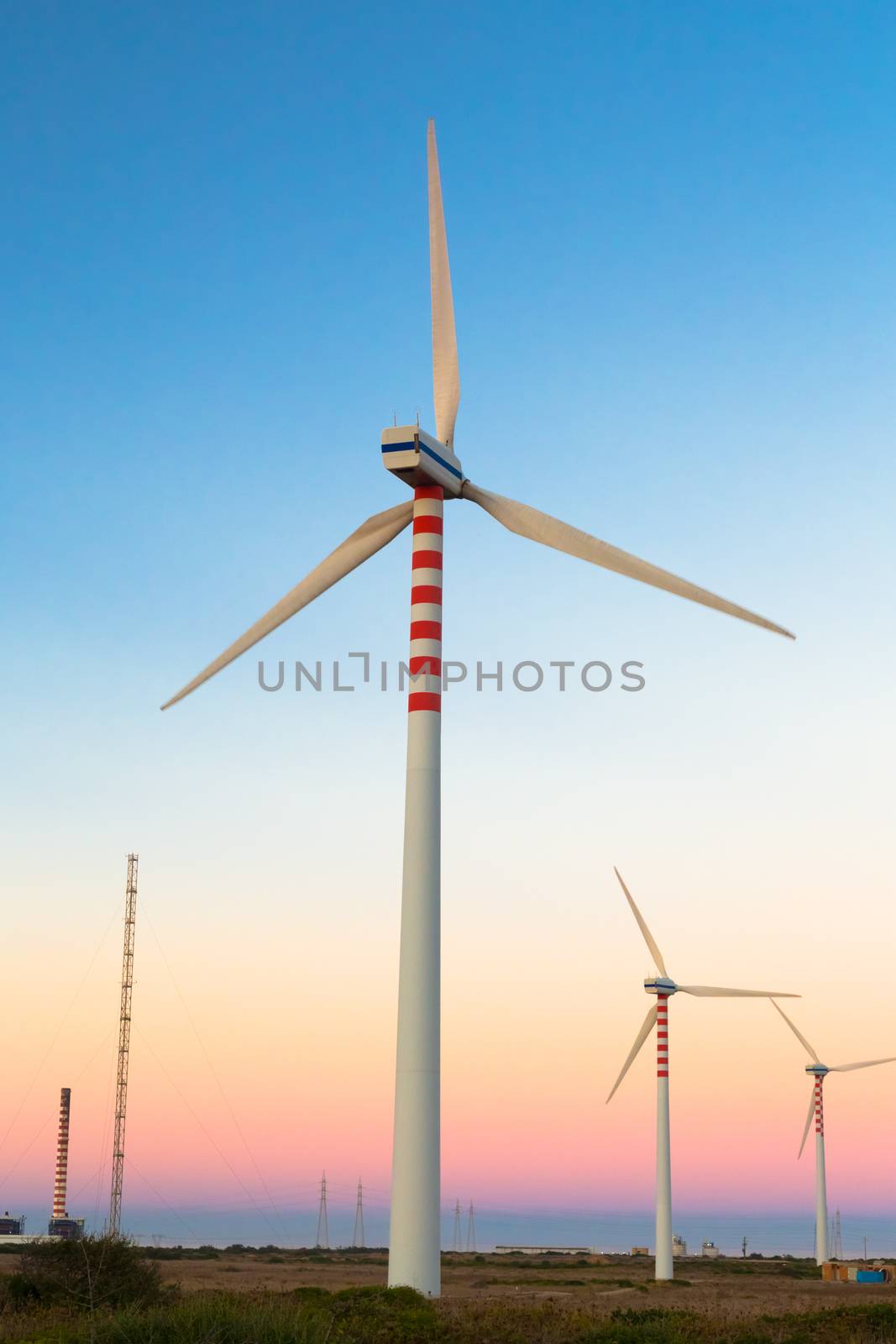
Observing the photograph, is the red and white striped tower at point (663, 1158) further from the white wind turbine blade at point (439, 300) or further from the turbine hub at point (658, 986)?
the white wind turbine blade at point (439, 300)

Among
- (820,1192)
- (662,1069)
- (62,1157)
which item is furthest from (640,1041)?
(62,1157)

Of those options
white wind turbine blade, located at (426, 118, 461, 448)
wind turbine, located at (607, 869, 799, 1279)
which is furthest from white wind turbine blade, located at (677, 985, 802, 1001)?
white wind turbine blade, located at (426, 118, 461, 448)

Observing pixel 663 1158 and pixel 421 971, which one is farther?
pixel 663 1158

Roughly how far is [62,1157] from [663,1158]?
4051 inches

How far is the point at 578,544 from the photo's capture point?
40.4m

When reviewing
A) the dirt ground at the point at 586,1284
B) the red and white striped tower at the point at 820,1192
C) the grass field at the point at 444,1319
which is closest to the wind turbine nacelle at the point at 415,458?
the grass field at the point at 444,1319

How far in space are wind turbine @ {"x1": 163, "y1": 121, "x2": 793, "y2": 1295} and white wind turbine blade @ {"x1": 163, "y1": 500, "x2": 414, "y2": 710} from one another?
0.11ft

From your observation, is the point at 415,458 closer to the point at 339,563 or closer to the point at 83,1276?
the point at 339,563

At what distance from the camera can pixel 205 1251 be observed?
12612 centimetres

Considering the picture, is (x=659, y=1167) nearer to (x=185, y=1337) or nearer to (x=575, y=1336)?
(x=575, y=1336)

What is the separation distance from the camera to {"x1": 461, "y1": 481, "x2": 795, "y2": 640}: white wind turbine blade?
37.3m

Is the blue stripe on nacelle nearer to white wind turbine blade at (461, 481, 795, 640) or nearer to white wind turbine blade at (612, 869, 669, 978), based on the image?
white wind turbine blade at (461, 481, 795, 640)

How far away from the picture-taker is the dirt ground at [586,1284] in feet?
181

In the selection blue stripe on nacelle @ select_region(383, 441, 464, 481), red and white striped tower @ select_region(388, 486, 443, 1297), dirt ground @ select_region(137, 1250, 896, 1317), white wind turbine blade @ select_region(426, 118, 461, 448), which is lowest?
dirt ground @ select_region(137, 1250, 896, 1317)
